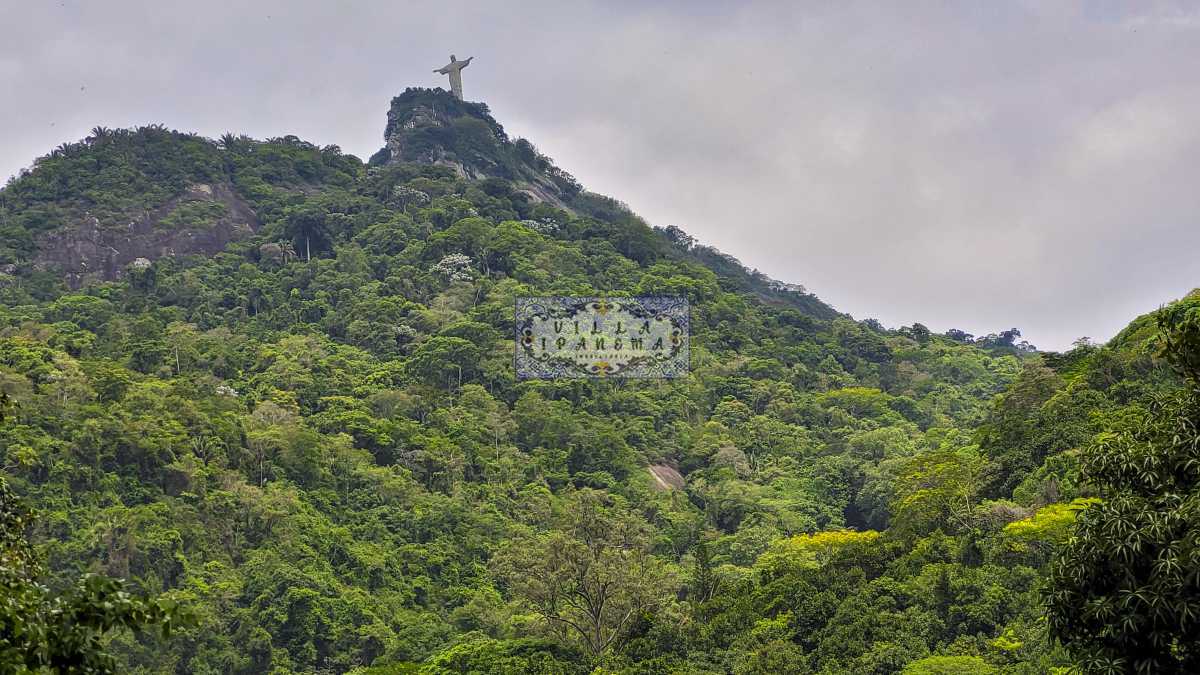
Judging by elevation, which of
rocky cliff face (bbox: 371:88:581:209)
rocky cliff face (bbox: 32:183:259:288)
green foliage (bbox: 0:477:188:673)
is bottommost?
green foliage (bbox: 0:477:188:673)

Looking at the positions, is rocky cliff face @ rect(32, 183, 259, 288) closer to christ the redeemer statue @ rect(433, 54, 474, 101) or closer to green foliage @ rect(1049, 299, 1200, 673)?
christ the redeemer statue @ rect(433, 54, 474, 101)

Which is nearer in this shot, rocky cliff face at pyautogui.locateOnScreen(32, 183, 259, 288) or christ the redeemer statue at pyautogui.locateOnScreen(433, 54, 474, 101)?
rocky cliff face at pyautogui.locateOnScreen(32, 183, 259, 288)

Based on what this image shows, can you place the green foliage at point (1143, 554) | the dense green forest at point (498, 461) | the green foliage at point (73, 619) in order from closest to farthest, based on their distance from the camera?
the green foliage at point (73, 619) → the green foliage at point (1143, 554) → the dense green forest at point (498, 461)

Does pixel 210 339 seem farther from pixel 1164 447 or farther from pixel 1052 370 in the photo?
pixel 1164 447

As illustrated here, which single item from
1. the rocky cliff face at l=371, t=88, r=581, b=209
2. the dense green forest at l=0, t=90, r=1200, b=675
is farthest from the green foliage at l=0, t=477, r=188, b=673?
the rocky cliff face at l=371, t=88, r=581, b=209

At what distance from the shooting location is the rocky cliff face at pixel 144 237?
186ft

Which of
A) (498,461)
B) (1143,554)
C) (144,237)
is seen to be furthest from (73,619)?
(144,237)

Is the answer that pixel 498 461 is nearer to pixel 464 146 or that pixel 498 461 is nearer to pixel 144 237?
pixel 144 237

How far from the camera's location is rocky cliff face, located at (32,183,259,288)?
56.8 m

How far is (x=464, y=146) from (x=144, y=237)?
2554 cm

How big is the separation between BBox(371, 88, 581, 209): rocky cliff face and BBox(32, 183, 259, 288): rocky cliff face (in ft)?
55.3

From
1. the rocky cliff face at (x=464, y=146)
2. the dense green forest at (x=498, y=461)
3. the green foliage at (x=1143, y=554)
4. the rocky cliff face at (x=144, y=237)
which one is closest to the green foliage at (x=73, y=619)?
the dense green forest at (x=498, y=461)

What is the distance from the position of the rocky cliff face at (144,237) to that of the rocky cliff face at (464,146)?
1685 cm

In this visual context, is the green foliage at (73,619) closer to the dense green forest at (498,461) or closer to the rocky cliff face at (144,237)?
the dense green forest at (498,461)
